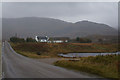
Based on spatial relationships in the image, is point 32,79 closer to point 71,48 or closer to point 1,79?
point 1,79

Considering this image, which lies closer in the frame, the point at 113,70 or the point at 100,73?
the point at 100,73

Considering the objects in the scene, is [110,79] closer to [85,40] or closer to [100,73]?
[100,73]

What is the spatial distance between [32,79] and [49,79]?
103 centimetres

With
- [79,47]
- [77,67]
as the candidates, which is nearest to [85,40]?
[79,47]

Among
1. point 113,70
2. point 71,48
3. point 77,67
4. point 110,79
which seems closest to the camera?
point 110,79

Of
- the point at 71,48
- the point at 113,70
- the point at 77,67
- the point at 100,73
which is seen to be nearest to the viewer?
the point at 100,73

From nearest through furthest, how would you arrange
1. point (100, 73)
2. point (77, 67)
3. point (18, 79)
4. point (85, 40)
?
1. point (18, 79)
2. point (100, 73)
3. point (77, 67)
4. point (85, 40)

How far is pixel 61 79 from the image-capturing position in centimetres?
1012

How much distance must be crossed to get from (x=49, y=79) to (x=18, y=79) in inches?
73.3

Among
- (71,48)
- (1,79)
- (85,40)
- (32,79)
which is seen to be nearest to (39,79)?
(32,79)

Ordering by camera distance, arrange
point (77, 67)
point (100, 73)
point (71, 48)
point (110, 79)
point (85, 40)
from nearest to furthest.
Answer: point (110, 79), point (100, 73), point (77, 67), point (71, 48), point (85, 40)

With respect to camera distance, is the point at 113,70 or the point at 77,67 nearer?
the point at 113,70

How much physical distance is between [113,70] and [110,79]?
2.69 metres

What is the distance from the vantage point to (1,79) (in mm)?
11008
